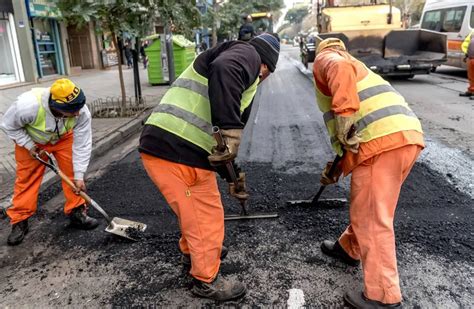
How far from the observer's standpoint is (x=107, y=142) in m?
6.22

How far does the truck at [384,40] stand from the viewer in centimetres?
1120

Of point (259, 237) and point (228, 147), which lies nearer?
point (228, 147)

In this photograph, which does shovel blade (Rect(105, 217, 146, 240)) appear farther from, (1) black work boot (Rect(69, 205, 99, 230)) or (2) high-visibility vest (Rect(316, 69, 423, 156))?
(2) high-visibility vest (Rect(316, 69, 423, 156))

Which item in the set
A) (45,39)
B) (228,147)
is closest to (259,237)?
(228,147)

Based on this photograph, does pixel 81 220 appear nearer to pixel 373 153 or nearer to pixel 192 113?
pixel 192 113

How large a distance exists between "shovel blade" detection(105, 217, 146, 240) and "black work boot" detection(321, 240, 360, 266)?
1427 millimetres

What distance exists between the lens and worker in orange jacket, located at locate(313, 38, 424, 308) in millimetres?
→ 2238

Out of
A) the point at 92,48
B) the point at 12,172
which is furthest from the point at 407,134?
the point at 92,48

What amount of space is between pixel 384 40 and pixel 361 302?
10700mm

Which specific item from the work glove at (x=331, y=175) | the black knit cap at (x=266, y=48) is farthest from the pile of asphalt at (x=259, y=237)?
the black knit cap at (x=266, y=48)

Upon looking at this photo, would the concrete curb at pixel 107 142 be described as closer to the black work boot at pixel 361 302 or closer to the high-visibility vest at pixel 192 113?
the high-visibility vest at pixel 192 113

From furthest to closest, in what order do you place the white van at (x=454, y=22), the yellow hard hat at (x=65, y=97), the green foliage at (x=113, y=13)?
the white van at (x=454, y=22) < the green foliage at (x=113, y=13) < the yellow hard hat at (x=65, y=97)

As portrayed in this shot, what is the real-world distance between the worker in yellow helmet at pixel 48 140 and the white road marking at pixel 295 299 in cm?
187

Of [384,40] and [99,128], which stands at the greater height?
[384,40]
